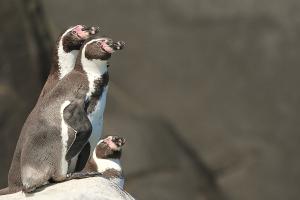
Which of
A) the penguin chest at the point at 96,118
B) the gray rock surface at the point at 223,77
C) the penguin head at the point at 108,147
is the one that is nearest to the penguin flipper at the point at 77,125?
the penguin chest at the point at 96,118

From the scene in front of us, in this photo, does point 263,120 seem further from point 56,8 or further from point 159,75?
point 56,8

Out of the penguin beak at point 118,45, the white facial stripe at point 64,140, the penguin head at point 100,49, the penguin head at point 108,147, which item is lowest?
the penguin head at point 108,147

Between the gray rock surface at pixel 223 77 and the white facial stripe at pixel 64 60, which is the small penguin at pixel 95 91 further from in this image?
the gray rock surface at pixel 223 77

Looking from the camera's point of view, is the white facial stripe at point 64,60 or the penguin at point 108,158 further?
the penguin at point 108,158

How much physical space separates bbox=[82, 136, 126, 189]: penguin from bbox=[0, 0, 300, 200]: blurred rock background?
448 centimetres

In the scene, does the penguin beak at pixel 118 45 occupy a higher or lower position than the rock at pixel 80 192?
higher

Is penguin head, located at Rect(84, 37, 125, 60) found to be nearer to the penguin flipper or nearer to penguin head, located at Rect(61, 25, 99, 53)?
penguin head, located at Rect(61, 25, 99, 53)

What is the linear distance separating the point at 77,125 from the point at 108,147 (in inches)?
37.7

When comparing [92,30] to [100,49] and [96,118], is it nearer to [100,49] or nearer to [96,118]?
[100,49]

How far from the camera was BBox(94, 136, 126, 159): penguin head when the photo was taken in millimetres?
6629

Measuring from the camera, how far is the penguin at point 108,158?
6629mm

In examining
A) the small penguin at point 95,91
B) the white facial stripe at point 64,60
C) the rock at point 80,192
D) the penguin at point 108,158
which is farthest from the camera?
the penguin at point 108,158

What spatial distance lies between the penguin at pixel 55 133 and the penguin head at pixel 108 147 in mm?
760

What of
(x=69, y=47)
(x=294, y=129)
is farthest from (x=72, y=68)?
(x=294, y=129)
